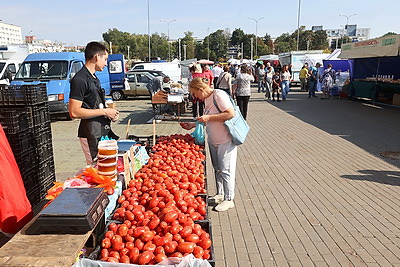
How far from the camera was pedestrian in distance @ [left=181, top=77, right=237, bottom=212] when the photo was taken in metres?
4.15

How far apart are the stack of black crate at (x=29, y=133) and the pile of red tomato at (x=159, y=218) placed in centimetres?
134

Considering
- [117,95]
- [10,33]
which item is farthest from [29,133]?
[10,33]

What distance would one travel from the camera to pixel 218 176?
4.73 metres

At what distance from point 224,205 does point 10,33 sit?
143m

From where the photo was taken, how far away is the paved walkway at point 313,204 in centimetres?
360

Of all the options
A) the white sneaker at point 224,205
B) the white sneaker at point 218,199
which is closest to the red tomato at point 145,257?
the white sneaker at point 224,205

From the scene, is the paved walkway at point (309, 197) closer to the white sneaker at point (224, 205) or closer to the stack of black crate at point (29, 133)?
the white sneaker at point (224, 205)

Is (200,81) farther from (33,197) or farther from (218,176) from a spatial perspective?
(33,197)

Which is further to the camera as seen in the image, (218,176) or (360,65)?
(360,65)

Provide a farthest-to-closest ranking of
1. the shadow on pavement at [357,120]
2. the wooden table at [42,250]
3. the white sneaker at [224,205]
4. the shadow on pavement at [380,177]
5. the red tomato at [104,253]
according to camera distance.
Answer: the shadow on pavement at [357,120], the shadow on pavement at [380,177], the white sneaker at [224,205], the red tomato at [104,253], the wooden table at [42,250]

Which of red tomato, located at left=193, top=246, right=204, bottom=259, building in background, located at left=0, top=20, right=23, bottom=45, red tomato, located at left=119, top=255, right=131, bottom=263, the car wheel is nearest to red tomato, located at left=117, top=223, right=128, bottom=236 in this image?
red tomato, located at left=119, top=255, right=131, bottom=263

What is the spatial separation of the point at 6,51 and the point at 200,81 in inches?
884

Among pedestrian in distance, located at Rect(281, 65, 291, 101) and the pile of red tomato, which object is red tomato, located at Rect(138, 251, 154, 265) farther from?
pedestrian in distance, located at Rect(281, 65, 291, 101)

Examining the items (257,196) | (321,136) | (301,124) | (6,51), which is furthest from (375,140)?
(6,51)
